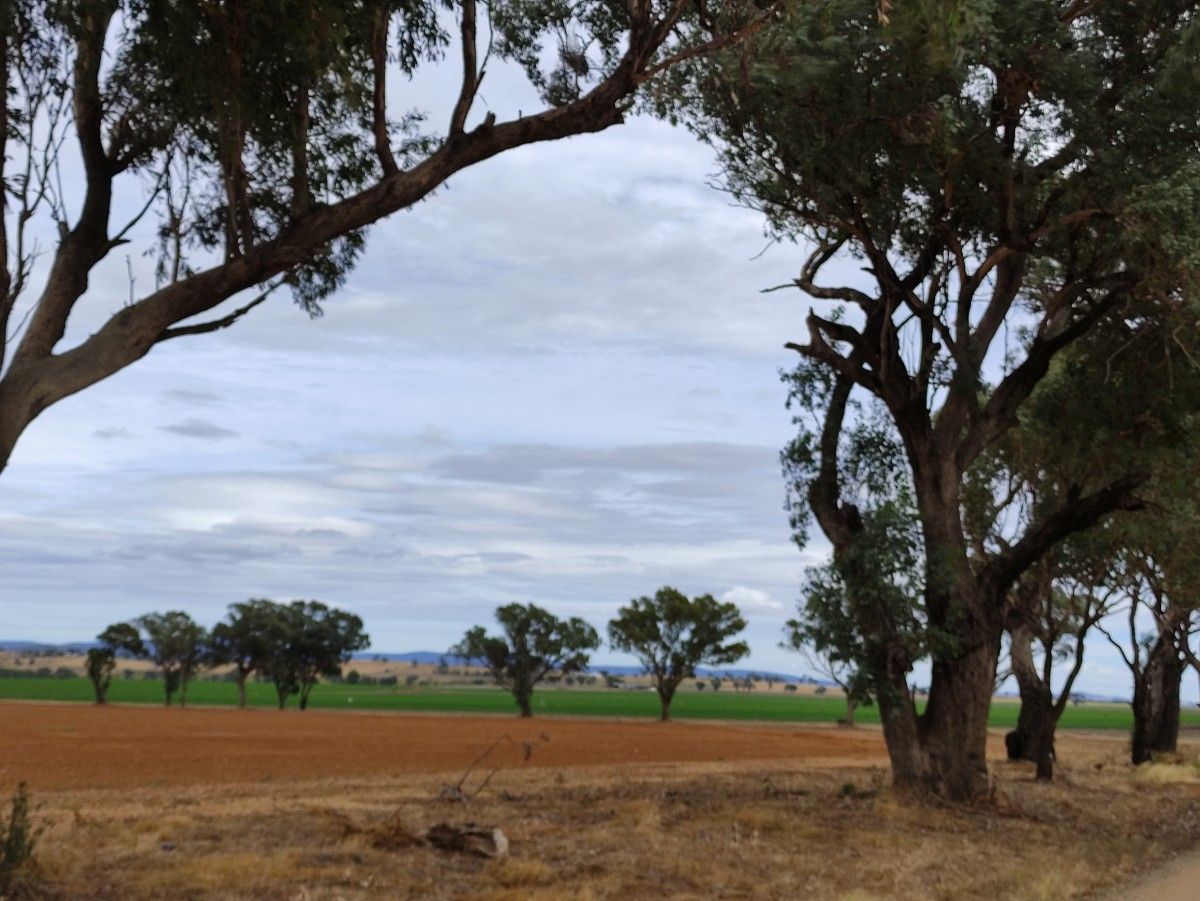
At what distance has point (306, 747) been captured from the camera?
4303 centimetres

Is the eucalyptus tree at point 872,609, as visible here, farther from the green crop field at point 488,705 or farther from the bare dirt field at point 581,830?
the green crop field at point 488,705

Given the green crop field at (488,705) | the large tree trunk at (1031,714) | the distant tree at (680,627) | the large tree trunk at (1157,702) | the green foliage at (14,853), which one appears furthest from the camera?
the green crop field at (488,705)

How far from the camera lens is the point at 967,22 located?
13922 millimetres

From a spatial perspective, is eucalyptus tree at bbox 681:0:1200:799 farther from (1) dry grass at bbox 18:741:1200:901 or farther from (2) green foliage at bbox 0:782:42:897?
(2) green foliage at bbox 0:782:42:897

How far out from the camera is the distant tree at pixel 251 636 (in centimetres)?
8656

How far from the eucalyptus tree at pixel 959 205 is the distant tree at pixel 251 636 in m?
68.7

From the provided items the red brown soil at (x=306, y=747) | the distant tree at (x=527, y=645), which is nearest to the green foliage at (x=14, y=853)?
the red brown soil at (x=306, y=747)

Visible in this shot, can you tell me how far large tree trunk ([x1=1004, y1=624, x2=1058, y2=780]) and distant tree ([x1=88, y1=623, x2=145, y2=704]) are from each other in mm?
68195

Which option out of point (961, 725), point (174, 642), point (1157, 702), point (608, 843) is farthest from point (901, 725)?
point (174, 642)

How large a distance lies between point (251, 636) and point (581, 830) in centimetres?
7302

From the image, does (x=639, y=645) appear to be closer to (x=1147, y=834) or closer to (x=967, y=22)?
(x=1147, y=834)

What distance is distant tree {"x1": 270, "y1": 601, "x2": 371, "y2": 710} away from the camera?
8606 cm

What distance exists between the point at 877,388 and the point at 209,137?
42.3 ft

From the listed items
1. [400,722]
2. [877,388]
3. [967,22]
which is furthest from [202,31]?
[400,722]
